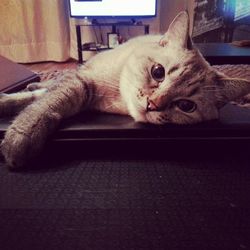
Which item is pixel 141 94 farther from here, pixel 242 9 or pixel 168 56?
pixel 242 9

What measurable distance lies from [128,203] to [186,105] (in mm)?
382

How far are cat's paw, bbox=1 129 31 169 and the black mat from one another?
26mm

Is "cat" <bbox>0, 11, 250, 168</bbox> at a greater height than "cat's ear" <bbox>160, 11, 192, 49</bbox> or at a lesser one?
lesser

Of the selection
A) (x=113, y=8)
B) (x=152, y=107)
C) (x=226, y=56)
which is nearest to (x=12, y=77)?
(x=152, y=107)

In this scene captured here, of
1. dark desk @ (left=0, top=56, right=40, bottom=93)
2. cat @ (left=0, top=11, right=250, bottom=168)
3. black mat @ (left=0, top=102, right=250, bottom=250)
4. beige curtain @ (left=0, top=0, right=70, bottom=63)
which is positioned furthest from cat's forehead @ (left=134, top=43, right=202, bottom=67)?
beige curtain @ (left=0, top=0, right=70, bottom=63)

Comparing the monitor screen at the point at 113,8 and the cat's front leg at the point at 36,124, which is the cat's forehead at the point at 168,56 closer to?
the cat's front leg at the point at 36,124

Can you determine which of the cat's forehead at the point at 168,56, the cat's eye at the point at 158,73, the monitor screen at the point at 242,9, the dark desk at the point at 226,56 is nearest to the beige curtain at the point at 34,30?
the monitor screen at the point at 242,9

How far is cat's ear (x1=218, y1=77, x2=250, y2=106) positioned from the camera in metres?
0.90

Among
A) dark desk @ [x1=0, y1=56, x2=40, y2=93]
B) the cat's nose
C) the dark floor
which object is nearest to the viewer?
the dark floor

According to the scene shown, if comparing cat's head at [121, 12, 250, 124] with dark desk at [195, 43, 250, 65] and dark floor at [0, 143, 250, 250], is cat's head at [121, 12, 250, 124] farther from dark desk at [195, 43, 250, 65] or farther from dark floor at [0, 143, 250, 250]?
dark desk at [195, 43, 250, 65]

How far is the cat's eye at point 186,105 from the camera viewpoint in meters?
0.90

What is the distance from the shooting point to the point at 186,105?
2.95 feet

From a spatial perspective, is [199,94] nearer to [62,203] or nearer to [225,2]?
[62,203]

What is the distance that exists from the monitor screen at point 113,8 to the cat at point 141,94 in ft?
8.89
